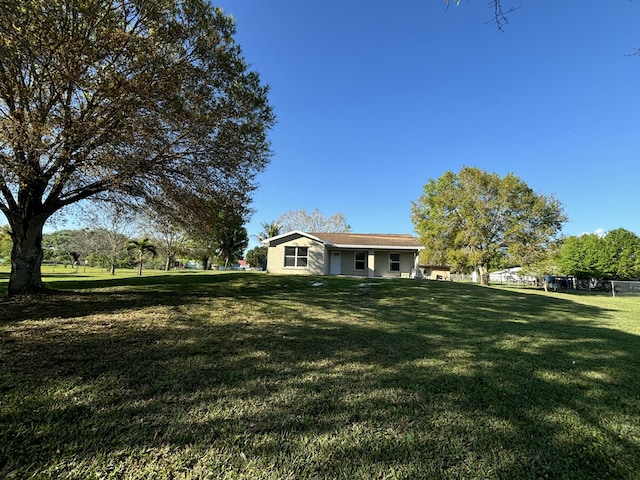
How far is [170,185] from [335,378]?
304 inches

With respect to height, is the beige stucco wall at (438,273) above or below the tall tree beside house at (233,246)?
below

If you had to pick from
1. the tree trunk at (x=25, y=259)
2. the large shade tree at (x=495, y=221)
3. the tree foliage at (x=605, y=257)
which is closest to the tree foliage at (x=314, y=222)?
the large shade tree at (x=495, y=221)

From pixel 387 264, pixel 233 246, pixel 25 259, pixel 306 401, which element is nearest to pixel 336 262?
pixel 387 264

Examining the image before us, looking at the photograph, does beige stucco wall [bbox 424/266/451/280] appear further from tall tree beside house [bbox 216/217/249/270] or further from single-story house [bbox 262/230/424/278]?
tall tree beside house [bbox 216/217/249/270]

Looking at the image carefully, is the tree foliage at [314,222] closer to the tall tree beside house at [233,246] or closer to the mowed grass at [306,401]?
the tall tree beside house at [233,246]

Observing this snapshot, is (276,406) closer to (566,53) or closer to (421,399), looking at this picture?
(421,399)

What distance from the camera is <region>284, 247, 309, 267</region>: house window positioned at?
68.8ft

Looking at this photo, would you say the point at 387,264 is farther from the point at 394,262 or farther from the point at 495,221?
the point at 495,221

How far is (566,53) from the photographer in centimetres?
981

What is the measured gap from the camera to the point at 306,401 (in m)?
3.02

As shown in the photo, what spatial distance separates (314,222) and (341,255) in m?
19.5

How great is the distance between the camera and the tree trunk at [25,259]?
27.3 feet

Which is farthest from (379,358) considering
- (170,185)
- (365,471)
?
(170,185)

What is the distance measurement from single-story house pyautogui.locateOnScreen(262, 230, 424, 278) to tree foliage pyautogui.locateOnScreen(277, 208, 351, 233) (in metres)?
18.4
